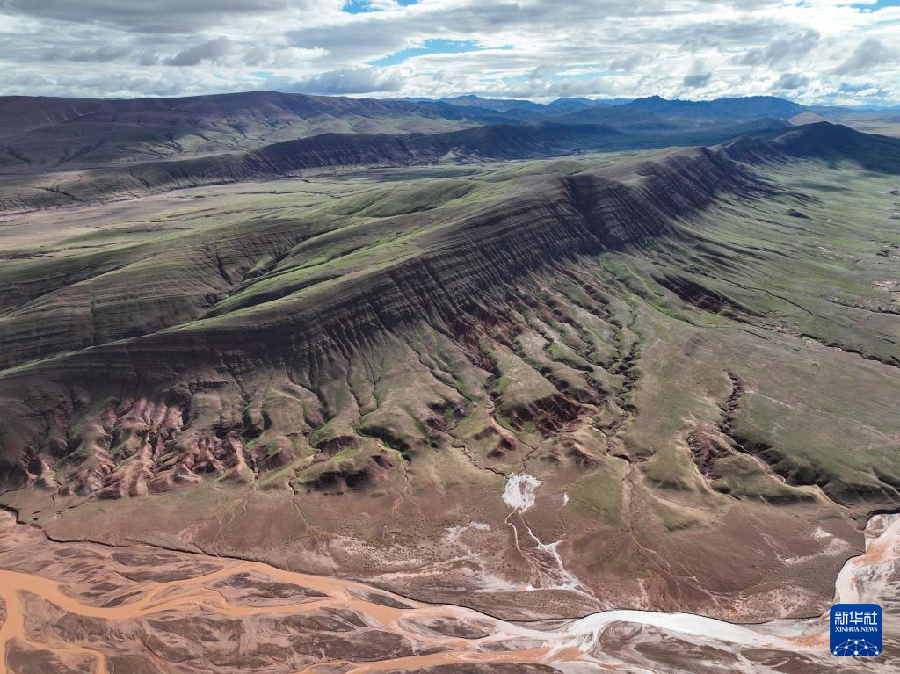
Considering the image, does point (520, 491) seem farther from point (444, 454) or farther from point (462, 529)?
point (444, 454)

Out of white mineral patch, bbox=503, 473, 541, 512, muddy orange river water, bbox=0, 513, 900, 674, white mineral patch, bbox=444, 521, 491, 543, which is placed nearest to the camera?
muddy orange river water, bbox=0, 513, 900, 674

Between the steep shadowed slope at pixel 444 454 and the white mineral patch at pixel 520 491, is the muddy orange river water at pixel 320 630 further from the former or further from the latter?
the white mineral patch at pixel 520 491

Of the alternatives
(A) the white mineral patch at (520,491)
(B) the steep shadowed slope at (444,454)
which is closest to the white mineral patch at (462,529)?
(B) the steep shadowed slope at (444,454)

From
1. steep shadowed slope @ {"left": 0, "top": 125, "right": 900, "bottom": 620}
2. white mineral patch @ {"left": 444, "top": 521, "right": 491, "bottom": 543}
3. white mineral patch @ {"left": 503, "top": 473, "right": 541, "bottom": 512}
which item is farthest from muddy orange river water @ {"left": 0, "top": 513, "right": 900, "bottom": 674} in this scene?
white mineral patch @ {"left": 503, "top": 473, "right": 541, "bottom": 512}

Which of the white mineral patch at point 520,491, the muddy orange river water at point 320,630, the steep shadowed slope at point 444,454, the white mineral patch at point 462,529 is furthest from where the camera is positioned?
the white mineral patch at point 520,491

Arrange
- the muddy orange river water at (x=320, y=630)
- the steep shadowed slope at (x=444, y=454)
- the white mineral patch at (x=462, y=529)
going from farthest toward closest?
the white mineral patch at (x=462, y=529), the steep shadowed slope at (x=444, y=454), the muddy orange river water at (x=320, y=630)

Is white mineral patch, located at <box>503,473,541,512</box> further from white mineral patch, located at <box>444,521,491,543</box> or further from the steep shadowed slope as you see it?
white mineral patch, located at <box>444,521,491,543</box>

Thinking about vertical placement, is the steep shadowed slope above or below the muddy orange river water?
above

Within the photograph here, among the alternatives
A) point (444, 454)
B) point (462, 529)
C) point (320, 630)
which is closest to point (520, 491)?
point (462, 529)
